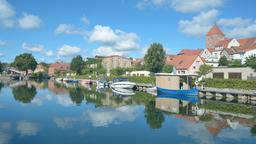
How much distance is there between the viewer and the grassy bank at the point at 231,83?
129ft

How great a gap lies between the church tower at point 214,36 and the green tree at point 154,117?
91.9 metres

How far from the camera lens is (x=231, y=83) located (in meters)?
42.2

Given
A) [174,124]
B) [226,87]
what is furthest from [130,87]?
[174,124]

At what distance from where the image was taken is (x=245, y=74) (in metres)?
49.2

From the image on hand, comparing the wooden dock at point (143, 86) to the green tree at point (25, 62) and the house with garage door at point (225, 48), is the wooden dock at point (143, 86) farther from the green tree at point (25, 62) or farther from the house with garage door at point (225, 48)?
the green tree at point (25, 62)

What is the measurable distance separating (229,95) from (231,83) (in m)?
2.05

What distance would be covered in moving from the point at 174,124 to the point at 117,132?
5.52 m

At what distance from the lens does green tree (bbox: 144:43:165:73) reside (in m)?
68.9

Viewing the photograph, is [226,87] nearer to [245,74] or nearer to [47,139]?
[245,74]

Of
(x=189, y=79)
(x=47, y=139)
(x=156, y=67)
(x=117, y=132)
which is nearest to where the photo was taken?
(x=47, y=139)

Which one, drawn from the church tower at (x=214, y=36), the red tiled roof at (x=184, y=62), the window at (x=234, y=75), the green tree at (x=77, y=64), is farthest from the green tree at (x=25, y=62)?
the window at (x=234, y=75)

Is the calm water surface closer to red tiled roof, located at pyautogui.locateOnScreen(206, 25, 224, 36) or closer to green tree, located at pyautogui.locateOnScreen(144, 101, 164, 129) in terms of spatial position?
green tree, located at pyautogui.locateOnScreen(144, 101, 164, 129)

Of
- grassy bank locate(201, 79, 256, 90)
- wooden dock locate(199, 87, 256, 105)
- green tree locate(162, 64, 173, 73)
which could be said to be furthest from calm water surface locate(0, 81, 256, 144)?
green tree locate(162, 64, 173, 73)

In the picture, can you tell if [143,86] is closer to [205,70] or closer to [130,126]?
[205,70]
